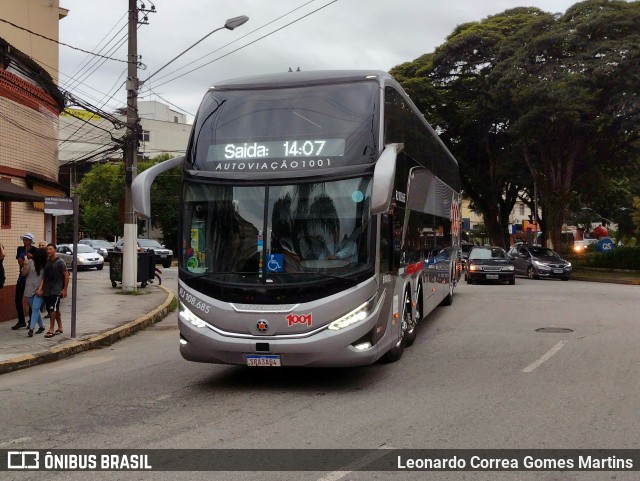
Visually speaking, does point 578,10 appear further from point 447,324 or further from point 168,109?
point 168,109

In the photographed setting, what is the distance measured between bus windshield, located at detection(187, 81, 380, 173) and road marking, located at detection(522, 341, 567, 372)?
3.61 meters

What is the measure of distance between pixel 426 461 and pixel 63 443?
3.08 meters

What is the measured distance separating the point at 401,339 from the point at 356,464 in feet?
14.0

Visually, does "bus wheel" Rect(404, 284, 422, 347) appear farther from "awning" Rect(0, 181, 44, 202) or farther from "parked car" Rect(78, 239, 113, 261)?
"parked car" Rect(78, 239, 113, 261)

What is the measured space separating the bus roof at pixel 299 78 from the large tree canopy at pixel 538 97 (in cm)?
2314

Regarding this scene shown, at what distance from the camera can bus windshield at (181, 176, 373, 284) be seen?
23.7 ft

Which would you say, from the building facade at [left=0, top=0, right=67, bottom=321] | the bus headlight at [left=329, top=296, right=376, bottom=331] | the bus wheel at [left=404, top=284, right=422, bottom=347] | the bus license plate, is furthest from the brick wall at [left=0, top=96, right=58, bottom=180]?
the bus headlight at [left=329, top=296, right=376, bottom=331]

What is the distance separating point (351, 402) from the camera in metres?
6.84

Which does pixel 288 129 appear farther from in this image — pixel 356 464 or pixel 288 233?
pixel 356 464

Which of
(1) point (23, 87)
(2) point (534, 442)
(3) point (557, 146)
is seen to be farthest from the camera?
(3) point (557, 146)

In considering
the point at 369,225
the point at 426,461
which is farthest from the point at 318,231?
the point at 426,461

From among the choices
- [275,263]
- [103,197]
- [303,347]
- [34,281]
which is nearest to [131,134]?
[34,281]

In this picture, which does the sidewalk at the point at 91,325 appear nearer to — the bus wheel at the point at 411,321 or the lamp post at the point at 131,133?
the lamp post at the point at 131,133

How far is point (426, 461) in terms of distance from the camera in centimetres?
498
